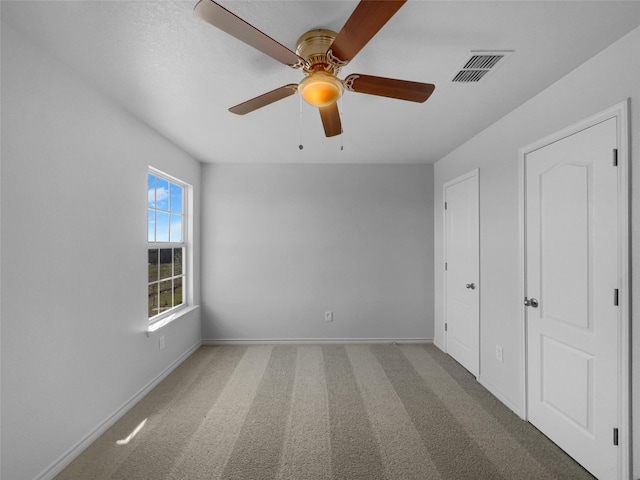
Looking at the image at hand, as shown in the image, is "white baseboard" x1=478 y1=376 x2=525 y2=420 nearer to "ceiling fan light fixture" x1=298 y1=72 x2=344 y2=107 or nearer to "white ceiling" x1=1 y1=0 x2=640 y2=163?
"white ceiling" x1=1 y1=0 x2=640 y2=163

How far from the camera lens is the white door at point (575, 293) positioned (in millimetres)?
1653

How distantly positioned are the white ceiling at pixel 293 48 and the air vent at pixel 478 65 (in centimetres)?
4

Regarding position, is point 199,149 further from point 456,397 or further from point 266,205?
point 456,397

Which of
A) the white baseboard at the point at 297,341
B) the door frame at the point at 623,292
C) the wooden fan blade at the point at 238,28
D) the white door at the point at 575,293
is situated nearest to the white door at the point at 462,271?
the white baseboard at the point at 297,341

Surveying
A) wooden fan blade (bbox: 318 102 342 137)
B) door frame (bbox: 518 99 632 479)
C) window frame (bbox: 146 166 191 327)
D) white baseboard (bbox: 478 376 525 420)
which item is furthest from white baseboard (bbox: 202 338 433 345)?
wooden fan blade (bbox: 318 102 342 137)

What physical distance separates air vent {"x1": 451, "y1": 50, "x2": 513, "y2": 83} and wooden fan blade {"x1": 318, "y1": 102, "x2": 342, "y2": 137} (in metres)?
0.79

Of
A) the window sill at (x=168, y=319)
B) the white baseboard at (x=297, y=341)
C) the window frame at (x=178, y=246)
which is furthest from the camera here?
the white baseboard at (x=297, y=341)

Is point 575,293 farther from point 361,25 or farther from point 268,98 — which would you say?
point 268,98

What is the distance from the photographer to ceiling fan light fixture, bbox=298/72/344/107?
1.40 meters

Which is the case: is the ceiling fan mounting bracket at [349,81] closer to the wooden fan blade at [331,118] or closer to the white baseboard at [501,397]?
the wooden fan blade at [331,118]

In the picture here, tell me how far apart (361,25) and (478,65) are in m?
1.06

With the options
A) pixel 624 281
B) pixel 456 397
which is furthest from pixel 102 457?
pixel 624 281

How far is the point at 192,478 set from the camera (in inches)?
68.6

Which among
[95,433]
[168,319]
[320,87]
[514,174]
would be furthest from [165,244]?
[514,174]
